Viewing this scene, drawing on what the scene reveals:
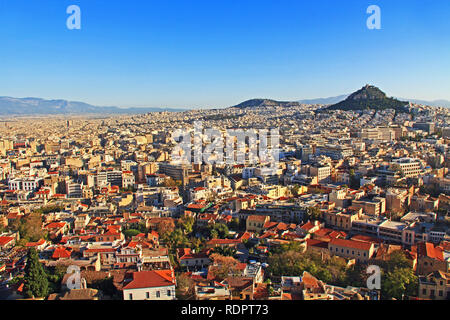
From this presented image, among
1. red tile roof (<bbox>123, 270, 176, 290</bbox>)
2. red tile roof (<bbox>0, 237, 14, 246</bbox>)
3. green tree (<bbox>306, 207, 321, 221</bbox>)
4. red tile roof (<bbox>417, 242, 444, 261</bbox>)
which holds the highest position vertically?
red tile roof (<bbox>123, 270, 176, 290</bbox>)

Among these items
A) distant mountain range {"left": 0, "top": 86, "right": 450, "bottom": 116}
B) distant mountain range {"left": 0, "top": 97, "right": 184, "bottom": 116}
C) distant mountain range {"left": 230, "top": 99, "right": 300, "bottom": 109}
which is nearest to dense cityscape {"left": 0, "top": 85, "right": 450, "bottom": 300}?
distant mountain range {"left": 0, "top": 86, "right": 450, "bottom": 116}

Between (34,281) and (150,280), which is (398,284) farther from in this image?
(34,281)

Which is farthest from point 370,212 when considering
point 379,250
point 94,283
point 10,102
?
point 10,102

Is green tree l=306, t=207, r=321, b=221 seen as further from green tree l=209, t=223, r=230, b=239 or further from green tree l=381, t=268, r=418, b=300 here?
green tree l=381, t=268, r=418, b=300
